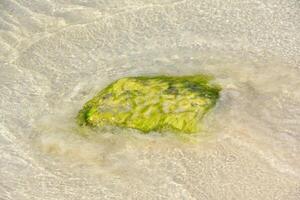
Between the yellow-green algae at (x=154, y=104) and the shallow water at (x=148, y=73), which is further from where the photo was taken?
the yellow-green algae at (x=154, y=104)

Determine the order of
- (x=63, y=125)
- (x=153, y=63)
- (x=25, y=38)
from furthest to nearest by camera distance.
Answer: (x=25, y=38)
(x=153, y=63)
(x=63, y=125)

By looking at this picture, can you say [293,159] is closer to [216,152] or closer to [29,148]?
[216,152]

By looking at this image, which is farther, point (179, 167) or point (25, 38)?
point (25, 38)

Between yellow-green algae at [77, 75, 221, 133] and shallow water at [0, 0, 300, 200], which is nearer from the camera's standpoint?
shallow water at [0, 0, 300, 200]

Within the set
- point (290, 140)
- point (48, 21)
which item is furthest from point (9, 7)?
point (290, 140)
